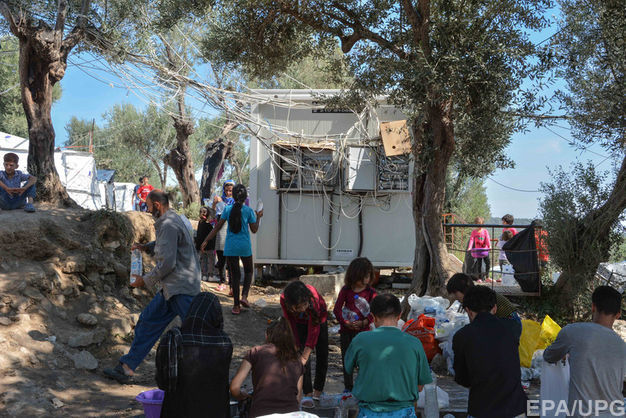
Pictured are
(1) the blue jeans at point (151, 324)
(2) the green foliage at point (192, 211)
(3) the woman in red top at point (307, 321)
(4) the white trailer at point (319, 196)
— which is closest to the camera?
(3) the woman in red top at point (307, 321)

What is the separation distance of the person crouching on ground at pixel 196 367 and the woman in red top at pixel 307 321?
3.17 feet

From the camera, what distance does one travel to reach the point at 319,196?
37.5ft

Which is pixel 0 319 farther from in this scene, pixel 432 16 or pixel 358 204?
pixel 358 204

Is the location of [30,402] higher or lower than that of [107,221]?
lower

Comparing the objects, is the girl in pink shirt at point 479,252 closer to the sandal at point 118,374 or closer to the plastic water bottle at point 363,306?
the plastic water bottle at point 363,306

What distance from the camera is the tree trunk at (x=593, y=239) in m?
8.34

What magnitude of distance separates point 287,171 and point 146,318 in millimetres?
6186

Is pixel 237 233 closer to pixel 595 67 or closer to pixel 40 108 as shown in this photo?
pixel 40 108

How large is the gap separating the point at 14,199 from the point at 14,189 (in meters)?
0.18

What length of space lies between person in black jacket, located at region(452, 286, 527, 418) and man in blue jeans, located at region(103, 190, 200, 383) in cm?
274

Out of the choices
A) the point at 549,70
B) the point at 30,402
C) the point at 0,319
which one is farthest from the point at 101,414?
the point at 549,70

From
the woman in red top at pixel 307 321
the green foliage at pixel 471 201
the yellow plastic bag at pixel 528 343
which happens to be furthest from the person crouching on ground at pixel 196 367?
the green foliage at pixel 471 201

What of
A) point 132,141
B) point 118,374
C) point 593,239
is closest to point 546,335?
point 593,239

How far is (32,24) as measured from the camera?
329 inches
